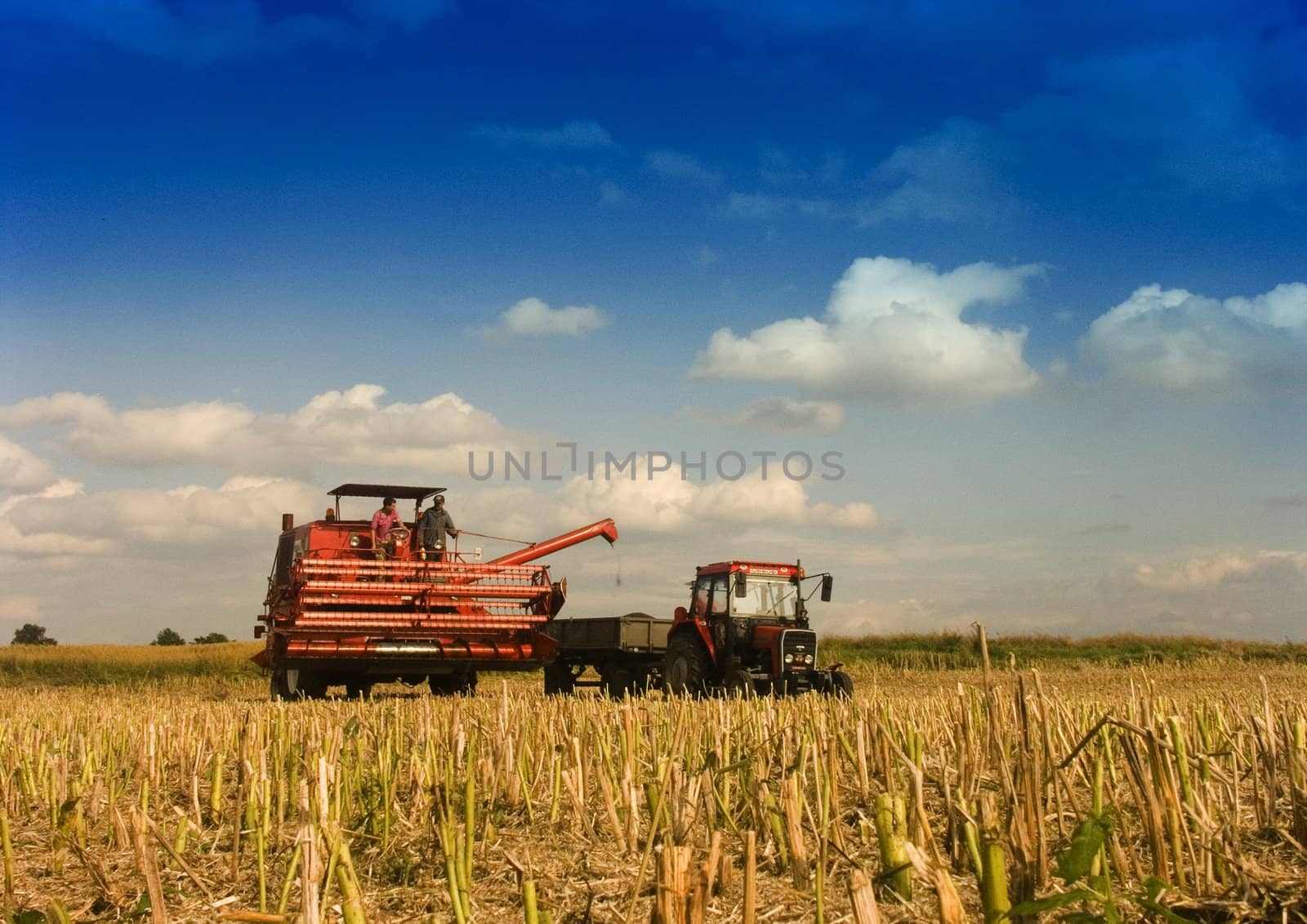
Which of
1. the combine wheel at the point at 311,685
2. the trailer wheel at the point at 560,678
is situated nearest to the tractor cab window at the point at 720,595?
the trailer wheel at the point at 560,678

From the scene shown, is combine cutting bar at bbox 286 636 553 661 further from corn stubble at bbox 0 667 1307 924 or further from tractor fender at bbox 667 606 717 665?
corn stubble at bbox 0 667 1307 924

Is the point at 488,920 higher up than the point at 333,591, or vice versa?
the point at 333,591

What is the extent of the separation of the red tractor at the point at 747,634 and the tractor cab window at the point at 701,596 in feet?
0.04

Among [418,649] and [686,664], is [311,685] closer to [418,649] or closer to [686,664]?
[418,649]

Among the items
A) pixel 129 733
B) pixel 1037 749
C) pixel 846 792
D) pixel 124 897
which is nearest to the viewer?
pixel 1037 749

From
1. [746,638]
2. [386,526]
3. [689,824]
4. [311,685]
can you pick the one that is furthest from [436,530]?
[689,824]

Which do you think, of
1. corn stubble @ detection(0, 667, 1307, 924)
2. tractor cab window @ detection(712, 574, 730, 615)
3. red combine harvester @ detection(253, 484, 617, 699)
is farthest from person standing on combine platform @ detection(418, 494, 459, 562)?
corn stubble @ detection(0, 667, 1307, 924)

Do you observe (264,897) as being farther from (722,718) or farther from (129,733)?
(129,733)

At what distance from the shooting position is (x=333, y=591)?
15.2 m

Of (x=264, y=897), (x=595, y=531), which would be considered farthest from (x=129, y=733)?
(x=595, y=531)

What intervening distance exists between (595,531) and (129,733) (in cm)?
1201

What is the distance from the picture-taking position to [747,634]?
15.7 meters

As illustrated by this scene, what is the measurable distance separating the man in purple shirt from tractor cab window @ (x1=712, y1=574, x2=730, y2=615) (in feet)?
16.0

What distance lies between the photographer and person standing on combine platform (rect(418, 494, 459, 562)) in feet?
54.6
